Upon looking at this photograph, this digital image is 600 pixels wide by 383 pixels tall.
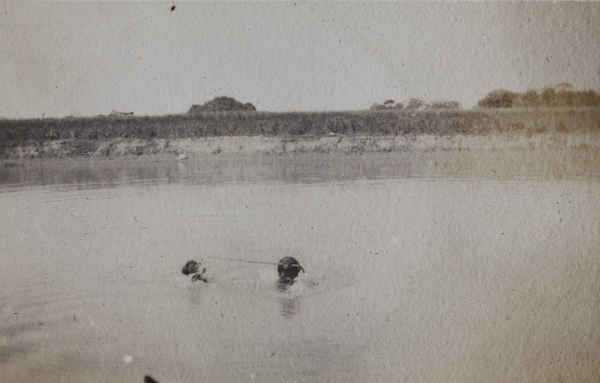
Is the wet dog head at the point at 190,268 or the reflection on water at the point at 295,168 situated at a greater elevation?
the reflection on water at the point at 295,168

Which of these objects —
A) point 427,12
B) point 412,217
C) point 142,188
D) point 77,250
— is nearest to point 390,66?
point 427,12

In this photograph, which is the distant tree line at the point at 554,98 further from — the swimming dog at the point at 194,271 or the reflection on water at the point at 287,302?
the swimming dog at the point at 194,271

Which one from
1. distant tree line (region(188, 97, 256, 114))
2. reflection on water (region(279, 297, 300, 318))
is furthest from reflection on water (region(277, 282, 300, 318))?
distant tree line (region(188, 97, 256, 114))

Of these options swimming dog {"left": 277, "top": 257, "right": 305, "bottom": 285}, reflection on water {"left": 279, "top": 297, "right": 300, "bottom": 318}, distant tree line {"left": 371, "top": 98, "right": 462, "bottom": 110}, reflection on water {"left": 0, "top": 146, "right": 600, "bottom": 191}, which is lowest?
reflection on water {"left": 279, "top": 297, "right": 300, "bottom": 318}

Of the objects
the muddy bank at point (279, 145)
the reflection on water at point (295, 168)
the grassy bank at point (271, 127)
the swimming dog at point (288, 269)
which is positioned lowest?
the swimming dog at point (288, 269)

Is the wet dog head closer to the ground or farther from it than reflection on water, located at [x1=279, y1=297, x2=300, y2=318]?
farther from it

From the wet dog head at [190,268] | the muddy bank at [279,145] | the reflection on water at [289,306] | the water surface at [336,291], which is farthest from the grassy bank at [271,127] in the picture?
the reflection on water at [289,306]

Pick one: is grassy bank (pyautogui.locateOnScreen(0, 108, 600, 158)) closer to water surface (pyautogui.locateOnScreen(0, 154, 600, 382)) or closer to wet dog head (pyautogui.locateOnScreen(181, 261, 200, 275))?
water surface (pyautogui.locateOnScreen(0, 154, 600, 382))

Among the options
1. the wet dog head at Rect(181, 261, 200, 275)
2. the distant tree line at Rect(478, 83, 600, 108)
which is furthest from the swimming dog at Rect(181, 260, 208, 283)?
the distant tree line at Rect(478, 83, 600, 108)

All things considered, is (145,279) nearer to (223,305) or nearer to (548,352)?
(223,305)
